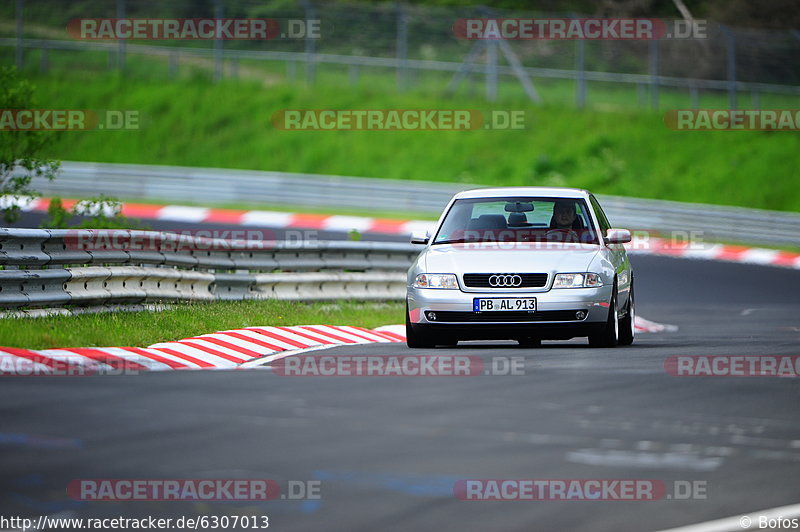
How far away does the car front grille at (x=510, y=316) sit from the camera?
12.9 m

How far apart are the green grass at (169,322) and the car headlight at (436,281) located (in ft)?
7.38

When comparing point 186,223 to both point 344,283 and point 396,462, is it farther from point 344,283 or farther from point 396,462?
point 396,462

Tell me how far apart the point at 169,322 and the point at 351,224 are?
1939 cm

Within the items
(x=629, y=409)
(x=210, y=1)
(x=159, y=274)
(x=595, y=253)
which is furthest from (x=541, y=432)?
(x=210, y=1)

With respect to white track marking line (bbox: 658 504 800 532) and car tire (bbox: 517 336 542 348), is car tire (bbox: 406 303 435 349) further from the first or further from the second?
white track marking line (bbox: 658 504 800 532)

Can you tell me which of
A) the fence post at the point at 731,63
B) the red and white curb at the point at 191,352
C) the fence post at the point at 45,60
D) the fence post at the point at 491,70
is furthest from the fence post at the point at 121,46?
the red and white curb at the point at 191,352

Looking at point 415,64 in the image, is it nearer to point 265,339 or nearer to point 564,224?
point 564,224

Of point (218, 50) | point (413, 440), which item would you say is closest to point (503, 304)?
point (413, 440)

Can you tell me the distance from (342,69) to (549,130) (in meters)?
6.41

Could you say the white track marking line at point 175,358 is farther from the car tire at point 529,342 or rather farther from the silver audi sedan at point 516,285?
the car tire at point 529,342

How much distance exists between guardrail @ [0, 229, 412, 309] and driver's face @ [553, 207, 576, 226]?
13.0 ft

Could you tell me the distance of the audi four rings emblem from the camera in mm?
13047

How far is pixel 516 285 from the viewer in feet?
42.8

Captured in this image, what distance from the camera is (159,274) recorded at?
14.7m
